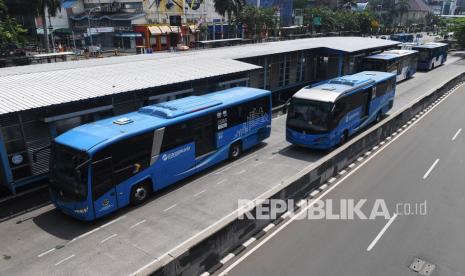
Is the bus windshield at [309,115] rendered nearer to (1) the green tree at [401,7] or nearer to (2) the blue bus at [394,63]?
(2) the blue bus at [394,63]

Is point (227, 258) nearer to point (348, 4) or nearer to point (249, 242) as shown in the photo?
point (249, 242)

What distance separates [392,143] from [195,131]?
11.8 metres

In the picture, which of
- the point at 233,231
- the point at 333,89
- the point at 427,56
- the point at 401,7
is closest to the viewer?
the point at 233,231

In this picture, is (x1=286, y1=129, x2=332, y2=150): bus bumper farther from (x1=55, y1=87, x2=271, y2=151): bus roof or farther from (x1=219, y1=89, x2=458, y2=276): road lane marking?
(x1=55, y1=87, x2=271, y2=151): bus roof

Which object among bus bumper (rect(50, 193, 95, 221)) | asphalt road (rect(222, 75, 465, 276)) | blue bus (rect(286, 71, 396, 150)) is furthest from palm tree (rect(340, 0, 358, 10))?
bus bumper (rect(50, 193, 95, 221))

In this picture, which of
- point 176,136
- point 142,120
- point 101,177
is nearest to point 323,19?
point 176,136

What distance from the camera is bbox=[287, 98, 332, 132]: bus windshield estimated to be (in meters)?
18.4

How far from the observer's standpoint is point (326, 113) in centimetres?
1836

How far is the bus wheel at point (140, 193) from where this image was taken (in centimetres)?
1368

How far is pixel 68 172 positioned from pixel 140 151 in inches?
97.9

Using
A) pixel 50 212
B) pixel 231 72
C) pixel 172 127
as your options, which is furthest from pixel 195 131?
pixel 231 72

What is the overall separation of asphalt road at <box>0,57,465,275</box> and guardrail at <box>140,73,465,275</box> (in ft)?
4.34

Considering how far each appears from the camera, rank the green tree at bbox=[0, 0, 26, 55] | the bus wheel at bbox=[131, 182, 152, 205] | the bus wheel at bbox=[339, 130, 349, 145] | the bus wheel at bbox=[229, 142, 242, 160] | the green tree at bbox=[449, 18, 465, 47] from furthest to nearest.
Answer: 1. the green tree at bbox=[449, 18, 465, 47]
2. the green tree at bbox=[0, 0, 26, 55]
3. the bus wheel at bbox=[339, 130, 349, 145]
4. the bus wheel at bbox=[229, 142, 242, 160]
5. the bus wheel at bbox=[131, 182, 152, 205]

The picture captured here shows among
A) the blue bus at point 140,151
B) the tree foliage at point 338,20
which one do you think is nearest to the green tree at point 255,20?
the tree foliage at point 338,20
